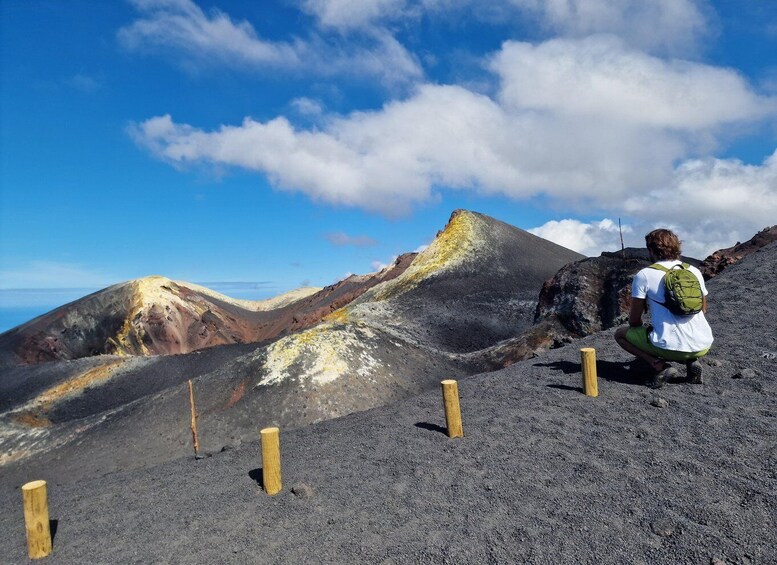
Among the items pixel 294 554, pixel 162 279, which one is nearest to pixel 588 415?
pixel 294 554

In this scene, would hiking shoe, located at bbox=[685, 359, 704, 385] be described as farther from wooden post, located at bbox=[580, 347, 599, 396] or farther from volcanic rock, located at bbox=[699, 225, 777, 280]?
volcanic rock, located at bbox=[699, 225, 777, 280]

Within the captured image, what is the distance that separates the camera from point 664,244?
7.81 metres

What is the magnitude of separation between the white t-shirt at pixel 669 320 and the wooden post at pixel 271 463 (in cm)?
580

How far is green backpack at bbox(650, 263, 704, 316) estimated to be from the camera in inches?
291

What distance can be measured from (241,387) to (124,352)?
1285 inches

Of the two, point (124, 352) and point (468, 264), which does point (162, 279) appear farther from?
point (468, 264)

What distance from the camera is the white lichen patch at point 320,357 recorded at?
16172 mm

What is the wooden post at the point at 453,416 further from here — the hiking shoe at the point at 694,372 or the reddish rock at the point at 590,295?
the reddish rock at the point at 590,295

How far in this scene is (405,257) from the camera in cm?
4625

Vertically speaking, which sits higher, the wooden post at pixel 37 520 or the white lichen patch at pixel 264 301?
the white lichen patch at pixel 264 301

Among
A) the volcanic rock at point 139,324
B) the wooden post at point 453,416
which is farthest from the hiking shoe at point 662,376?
the volcanic rock at point 139,324

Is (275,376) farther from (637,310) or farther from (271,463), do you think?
(637,310)

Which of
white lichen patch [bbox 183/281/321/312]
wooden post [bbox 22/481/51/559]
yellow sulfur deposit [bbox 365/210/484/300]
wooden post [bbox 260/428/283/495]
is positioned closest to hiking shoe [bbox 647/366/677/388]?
wooden post [bbox 260/428/283/495]

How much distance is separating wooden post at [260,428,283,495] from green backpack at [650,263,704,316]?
20.0 feet
